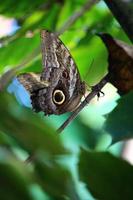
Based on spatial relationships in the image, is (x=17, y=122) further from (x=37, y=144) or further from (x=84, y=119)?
(x=84, y=119)

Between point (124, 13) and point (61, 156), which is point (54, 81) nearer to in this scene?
point (124, 13)

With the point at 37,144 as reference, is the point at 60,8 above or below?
above

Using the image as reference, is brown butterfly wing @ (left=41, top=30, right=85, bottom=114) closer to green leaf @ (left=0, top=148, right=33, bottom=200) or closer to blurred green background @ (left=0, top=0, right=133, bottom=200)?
blurred green background @ (left=0, top=0, right=133, bottom=200)

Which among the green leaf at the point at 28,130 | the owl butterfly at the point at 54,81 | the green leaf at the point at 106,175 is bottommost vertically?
the green leaf at the point at 106,175

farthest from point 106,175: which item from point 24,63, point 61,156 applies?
point 24,63

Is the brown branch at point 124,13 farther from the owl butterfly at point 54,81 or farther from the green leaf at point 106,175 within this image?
the green leaf at point 106,175

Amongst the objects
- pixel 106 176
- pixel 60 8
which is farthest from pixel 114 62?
pixel 60 8

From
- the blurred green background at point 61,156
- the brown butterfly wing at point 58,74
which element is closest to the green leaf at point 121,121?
the blurred green background at point 61,156
